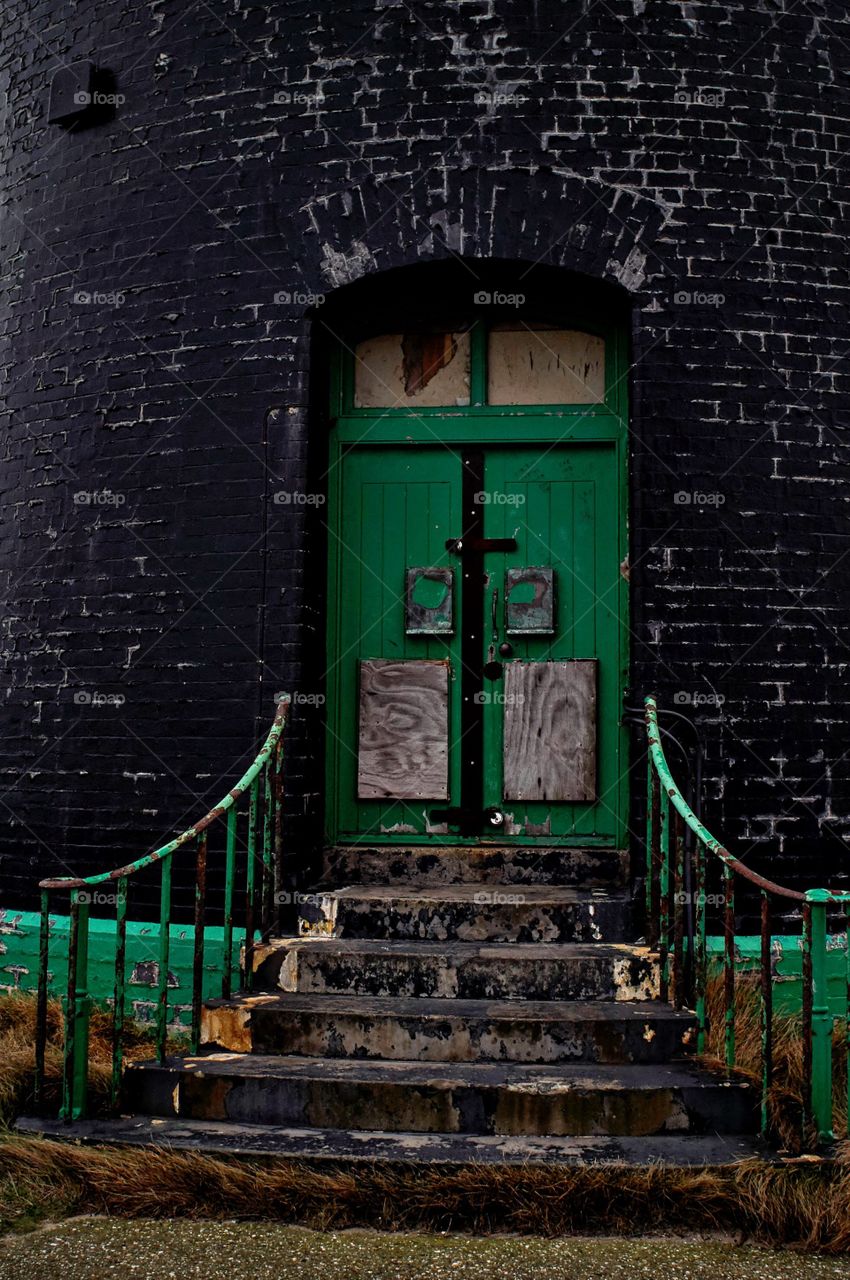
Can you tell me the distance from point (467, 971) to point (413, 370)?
10.2 feet

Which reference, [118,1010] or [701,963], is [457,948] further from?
[118,1010]

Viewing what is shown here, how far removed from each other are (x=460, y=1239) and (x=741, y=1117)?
1133mm

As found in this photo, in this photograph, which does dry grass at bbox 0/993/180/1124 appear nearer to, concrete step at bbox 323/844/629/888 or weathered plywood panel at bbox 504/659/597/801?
concrete step at bbox 323/844/629/888

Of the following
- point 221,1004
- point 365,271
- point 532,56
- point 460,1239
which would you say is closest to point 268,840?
point 221,1004

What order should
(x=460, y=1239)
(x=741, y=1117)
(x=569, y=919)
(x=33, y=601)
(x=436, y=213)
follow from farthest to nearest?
(x=33, y=601) < (x=436, y=213) < (x=569, y=919) < (x=741, y=1117) < (x=460, y=1239)

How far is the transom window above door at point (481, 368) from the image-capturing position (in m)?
5.80

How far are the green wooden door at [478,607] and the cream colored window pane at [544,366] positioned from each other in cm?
1

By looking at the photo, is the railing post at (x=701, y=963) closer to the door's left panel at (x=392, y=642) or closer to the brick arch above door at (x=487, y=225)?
the door's left panel at (x=392, y=642)

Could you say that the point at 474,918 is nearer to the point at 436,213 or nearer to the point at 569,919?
the point at 569,919

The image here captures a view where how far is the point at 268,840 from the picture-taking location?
4.97 meters

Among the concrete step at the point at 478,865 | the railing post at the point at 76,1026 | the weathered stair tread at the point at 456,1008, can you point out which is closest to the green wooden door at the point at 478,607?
the concrete step at the point at 478,865

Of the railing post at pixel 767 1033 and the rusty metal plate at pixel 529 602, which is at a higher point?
the rusty metal plate at pixel 529 602

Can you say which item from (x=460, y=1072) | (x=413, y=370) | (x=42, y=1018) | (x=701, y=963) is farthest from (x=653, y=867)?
(x=413, y=370)

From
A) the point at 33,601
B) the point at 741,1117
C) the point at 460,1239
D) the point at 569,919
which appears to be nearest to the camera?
the point at 460,1239
